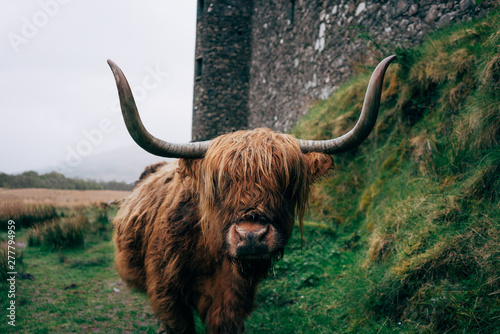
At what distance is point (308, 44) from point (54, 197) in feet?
23.0

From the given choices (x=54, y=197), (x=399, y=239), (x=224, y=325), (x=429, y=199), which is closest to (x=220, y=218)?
(x=224, y=325)

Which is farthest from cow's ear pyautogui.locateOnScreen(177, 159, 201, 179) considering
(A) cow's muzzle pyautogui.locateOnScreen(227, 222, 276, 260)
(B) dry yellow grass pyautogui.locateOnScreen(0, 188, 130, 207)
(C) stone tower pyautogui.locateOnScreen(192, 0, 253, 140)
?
(C) stone tower pyautogui.locateOnScreen(192, 0, 253, 140)

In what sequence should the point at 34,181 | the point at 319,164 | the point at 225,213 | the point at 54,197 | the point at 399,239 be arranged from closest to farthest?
the point at 225,213, the point at 319,164, the point at 399,239, the point at 34,181, the point at 54,197

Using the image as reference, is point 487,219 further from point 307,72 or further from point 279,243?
point 307,72

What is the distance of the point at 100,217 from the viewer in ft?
28.2

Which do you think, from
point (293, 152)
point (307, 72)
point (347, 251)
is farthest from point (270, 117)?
point (293, 152)

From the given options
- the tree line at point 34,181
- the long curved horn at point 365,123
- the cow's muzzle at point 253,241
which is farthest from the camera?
the tree line at point 34,181

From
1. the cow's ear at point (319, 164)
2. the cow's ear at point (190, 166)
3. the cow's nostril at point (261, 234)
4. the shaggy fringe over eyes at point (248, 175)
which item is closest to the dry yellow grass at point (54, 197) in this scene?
the cow's ear at point (190, 166)

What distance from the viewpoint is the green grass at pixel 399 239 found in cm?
232

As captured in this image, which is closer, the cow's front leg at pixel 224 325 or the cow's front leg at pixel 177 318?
the cow's front leg at pixel 224 325

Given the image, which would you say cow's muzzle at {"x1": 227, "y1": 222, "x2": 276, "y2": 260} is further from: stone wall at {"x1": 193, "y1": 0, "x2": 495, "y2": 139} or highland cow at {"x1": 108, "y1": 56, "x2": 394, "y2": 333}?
stone wall at {"x1": 193, "y1": 0, "x2": 495, "y2": 139}

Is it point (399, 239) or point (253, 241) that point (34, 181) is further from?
point (399, 239)

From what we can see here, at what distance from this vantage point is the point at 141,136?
6.86 feet

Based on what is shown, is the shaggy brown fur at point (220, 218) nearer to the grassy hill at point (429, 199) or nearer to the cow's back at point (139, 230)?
the cow's back at point (139, 230)
